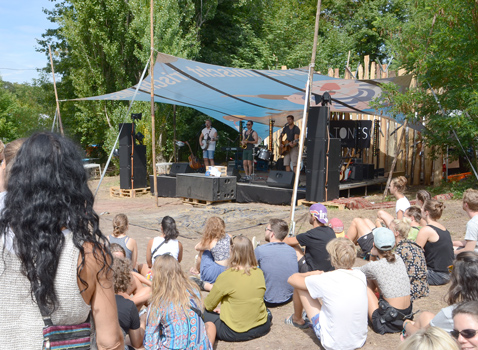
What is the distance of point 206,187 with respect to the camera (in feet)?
32.0

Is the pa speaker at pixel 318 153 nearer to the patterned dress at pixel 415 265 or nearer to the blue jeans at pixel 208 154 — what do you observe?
the blue jeans at pixel 208 154

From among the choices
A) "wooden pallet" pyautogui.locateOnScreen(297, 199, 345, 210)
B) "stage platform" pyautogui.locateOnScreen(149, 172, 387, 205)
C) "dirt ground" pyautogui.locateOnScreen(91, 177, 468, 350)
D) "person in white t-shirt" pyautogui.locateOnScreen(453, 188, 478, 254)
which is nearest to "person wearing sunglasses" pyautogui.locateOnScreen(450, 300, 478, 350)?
"dirt ground" pyautogui.locateOnScreen(91, 177, 468, 350)

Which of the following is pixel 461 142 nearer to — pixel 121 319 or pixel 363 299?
pixel 363 299

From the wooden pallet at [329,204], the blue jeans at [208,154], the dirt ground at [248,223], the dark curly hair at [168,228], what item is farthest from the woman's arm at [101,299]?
the blue jeans at [208,154]

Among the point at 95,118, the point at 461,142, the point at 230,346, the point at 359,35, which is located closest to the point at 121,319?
the point at 230,346

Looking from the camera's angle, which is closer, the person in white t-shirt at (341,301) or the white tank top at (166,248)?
the person in white t-shirt at (341,301)

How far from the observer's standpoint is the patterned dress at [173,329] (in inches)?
101

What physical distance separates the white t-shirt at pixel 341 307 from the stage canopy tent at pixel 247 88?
6066 millimetres

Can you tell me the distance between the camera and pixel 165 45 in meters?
14.6

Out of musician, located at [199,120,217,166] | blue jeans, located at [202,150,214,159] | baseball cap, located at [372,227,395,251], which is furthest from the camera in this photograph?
blue jeans, located at [202,150,214,159]

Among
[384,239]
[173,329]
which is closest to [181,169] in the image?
[384,239]

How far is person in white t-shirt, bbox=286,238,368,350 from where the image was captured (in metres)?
2.90

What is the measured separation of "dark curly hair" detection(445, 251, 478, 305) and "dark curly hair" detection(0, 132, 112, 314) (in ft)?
6.52

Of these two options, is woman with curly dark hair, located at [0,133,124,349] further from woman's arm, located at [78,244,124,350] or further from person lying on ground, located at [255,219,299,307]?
person lying on ground, located at [255,219,299,307]
